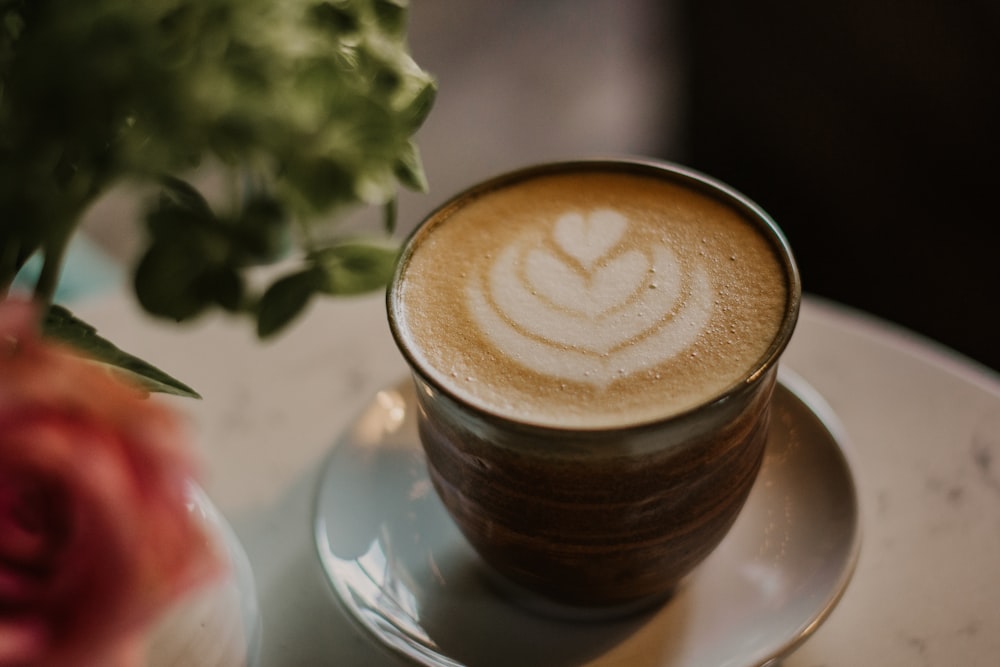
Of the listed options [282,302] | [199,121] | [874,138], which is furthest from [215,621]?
[874,138]

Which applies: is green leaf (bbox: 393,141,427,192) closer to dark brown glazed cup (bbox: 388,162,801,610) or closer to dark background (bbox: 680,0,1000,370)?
dark brown glazed cup (bbox: 388,162,801,610)

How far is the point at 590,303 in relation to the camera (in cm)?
54

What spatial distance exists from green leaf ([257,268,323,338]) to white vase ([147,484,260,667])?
99 mm

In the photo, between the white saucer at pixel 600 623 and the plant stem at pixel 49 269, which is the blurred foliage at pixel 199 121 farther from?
the white saucer at pixel 600 623

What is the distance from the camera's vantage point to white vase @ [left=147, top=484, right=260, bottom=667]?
0.46 metres

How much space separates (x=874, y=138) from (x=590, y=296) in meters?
1.15

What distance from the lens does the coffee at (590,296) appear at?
48 centimetres

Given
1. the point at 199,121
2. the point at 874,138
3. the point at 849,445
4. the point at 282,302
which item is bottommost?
the point at 874,138

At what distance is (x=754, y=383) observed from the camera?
18.2 inches

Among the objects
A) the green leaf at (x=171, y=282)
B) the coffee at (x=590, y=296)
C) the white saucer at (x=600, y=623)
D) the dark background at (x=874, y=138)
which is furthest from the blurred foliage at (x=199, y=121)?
the dark background at (x=874, y=138)

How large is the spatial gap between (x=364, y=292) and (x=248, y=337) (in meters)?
0.35

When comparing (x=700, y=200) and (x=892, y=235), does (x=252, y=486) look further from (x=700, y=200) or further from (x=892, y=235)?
(x=892, y=235)

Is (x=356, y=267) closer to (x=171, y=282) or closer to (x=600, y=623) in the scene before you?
(x=171, y=282)

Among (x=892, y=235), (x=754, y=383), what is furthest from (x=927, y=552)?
(x=892, y=235)
